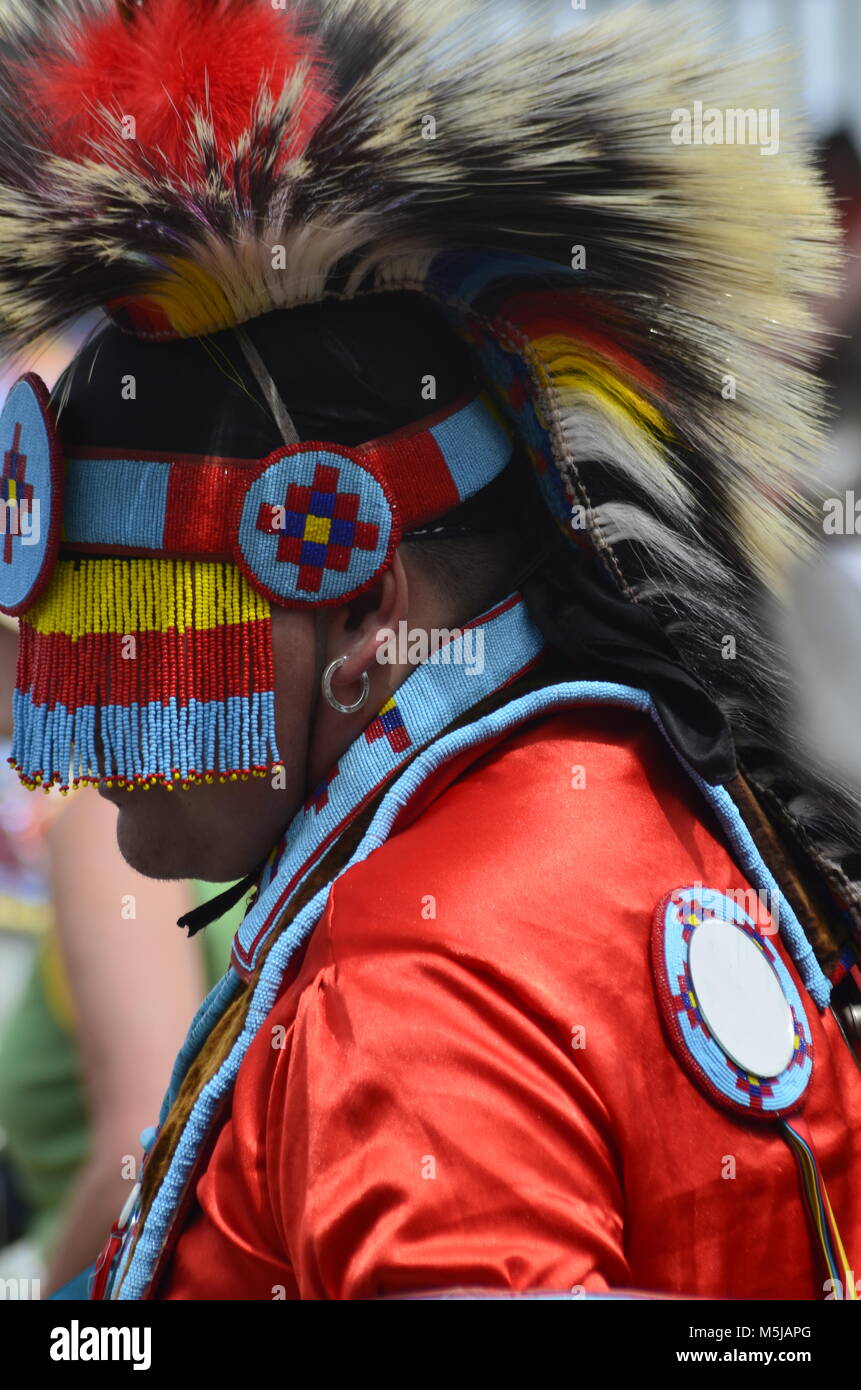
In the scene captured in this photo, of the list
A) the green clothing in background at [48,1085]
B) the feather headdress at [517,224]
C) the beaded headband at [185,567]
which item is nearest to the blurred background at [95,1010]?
the green clothing in background at [48,1085]

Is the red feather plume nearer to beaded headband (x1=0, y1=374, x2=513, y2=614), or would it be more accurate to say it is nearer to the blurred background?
beaded headband (x1=0, y1=374, x2=513, y2=614)

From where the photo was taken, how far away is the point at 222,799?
1635 millimetres

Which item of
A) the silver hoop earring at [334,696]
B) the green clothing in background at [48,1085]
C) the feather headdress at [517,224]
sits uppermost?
the feather headdress at [517,224]

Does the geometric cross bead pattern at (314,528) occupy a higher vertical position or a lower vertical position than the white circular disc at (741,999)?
higher

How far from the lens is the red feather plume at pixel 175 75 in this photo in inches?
57.3

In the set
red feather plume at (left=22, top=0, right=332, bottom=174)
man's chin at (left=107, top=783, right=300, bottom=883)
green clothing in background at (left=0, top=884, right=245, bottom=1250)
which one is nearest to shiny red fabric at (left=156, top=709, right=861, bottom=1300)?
man's chin at (left=107, top=783, right=300, bottom=883)

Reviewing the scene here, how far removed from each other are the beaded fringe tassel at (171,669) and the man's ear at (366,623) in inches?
3.2

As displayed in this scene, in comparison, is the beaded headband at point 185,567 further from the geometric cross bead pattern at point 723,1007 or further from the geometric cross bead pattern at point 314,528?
the geometric cross bead pattern at point 723,1007

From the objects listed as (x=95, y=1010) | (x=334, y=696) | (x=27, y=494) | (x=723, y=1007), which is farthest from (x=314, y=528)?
(x=95, y=1010)

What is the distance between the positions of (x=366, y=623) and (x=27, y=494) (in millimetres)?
417

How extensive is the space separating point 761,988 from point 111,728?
0.76 meters

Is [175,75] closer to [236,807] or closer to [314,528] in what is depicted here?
[314,528]

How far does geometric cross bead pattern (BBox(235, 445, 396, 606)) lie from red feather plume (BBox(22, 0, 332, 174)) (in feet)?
1.10
